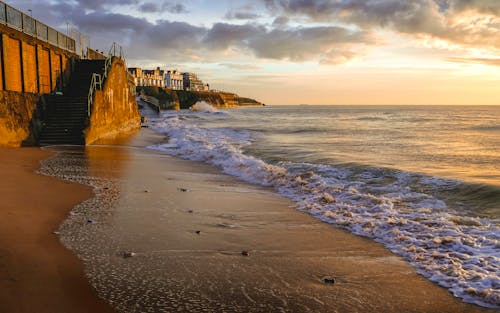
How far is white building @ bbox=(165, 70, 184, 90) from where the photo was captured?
171375mm

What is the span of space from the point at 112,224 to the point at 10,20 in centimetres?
1317

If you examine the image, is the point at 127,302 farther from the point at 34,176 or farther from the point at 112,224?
the point at 34,176

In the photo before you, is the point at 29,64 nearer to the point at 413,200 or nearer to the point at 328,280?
the point at 413,200

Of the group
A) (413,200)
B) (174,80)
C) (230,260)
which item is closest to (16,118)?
(230,260)

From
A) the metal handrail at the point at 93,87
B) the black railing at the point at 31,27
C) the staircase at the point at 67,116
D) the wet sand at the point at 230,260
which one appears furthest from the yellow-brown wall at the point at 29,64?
the wet sand at the point at 230,260

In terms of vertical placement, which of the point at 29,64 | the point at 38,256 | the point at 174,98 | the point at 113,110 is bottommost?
the point at 38,256

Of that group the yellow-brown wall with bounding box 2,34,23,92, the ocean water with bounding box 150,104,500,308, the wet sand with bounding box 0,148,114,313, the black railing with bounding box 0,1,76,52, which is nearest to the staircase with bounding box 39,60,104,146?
the yellow-brown wall with bounding box 2,34,23,92

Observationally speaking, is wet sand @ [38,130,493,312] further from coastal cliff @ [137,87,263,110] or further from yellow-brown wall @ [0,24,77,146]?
coastal cliff @ [137,87,263,110]

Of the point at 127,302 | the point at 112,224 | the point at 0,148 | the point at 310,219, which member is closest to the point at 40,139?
the point at 0,148

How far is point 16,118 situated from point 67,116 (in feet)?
9.53

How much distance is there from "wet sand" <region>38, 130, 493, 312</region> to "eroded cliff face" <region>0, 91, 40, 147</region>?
27.0 feet

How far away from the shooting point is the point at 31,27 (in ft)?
57.0

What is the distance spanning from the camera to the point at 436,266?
4785 millimetres

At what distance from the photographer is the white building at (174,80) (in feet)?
562
